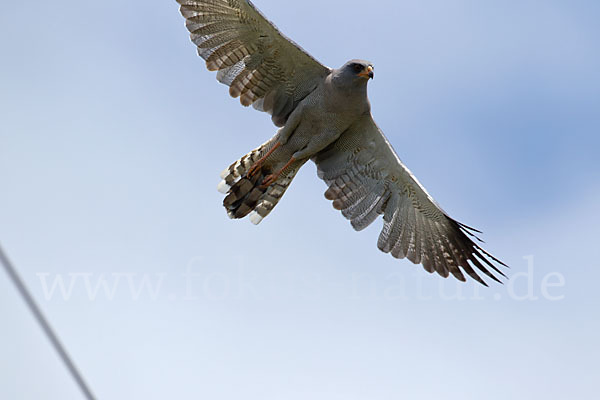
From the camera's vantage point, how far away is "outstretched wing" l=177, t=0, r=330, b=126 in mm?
9039

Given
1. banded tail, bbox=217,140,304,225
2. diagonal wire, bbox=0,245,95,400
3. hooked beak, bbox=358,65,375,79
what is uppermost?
hooked beak, bbox=358,65,375,79

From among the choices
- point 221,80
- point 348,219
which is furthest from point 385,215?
point 221,80

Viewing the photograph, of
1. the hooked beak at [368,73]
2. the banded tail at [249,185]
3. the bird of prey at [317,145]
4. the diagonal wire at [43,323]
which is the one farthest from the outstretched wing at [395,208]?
the diagonal wire at [43,323]

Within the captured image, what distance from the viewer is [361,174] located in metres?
10.5

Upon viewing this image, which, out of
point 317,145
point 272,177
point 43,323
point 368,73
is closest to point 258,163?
point 272,177

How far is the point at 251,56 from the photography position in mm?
9438

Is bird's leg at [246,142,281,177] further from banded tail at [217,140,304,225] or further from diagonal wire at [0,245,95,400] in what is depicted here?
diagonal wire at [0,245,95,400]

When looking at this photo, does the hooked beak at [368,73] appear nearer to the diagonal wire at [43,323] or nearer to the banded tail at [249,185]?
the banded tail at [249,185]

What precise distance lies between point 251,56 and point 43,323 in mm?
7524

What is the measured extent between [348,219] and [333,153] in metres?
1.01

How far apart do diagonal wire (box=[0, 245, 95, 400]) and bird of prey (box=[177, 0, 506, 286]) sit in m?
7.09

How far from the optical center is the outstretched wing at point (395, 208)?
10.4 meters

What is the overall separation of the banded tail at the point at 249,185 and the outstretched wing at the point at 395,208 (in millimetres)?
712

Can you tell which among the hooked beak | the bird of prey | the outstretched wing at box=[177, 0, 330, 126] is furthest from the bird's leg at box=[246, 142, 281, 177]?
the hooked beak
